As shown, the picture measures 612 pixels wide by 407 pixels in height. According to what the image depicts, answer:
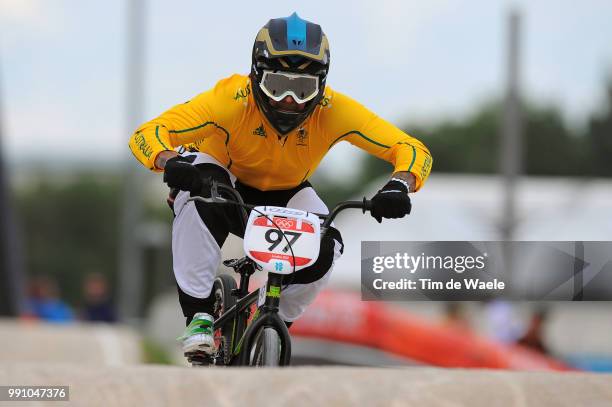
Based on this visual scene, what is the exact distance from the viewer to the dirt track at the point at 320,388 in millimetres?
5180

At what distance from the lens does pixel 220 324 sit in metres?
7.04

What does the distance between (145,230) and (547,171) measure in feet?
135

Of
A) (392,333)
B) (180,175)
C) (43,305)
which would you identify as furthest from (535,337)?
(43,305)

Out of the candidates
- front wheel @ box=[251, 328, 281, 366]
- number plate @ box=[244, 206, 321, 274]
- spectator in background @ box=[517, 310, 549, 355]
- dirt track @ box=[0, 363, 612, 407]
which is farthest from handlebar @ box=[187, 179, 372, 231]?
spectator in background @ box=[517, 310, 549, 355]

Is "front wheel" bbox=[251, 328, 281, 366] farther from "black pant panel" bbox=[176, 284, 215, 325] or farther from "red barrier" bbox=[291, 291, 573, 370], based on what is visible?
"red barrier" bbox=[291, 291, 573, 370]

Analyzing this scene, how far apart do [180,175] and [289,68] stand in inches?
35.1

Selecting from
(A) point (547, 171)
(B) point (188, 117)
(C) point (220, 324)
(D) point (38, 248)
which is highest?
(B) point (188, 117)

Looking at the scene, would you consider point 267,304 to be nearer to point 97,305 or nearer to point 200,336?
point 200,336

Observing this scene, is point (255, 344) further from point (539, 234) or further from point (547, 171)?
point (547, 171)

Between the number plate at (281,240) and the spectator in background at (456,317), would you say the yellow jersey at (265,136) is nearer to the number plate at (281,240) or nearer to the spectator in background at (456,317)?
the number plate at (281,240)

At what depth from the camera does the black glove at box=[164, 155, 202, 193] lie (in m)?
6.28

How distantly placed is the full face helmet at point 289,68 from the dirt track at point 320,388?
1770mm

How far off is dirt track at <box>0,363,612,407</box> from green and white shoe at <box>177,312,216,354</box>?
1.29 meters

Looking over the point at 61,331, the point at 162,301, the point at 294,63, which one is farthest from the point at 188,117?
the point at 162,301
